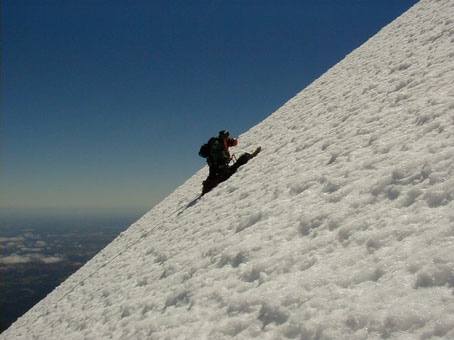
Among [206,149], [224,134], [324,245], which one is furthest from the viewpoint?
[206,149]

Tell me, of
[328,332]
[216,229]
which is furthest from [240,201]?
[328,332]

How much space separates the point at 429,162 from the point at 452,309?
8.77ft

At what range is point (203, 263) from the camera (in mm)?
6469

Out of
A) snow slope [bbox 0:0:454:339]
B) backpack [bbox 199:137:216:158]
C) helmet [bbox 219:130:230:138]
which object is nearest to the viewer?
snow slope [bbox 0:0:454:339]

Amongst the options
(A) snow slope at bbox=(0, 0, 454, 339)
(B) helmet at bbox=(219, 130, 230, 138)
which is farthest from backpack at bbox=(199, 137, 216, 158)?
(A) snow slope at bbox=(0, 0, 454, 339)

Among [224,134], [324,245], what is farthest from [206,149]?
[324,245]

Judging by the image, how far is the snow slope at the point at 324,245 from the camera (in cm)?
344

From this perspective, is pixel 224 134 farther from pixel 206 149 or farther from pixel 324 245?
pixel 324 245

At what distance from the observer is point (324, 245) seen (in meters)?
4.69

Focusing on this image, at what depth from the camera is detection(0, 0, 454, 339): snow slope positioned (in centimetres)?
344

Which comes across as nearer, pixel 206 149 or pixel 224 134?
pixel 224 134

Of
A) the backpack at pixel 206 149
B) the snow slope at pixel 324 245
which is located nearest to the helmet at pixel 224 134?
the backpack at pixel 206 149

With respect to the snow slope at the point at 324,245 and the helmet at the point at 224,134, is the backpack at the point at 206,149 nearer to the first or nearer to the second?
the helmet at the point at 224,134

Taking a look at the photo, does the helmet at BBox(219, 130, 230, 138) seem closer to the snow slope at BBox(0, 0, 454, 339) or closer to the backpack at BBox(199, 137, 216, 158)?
the backpack at BBox(199, 137, 216, 158)
